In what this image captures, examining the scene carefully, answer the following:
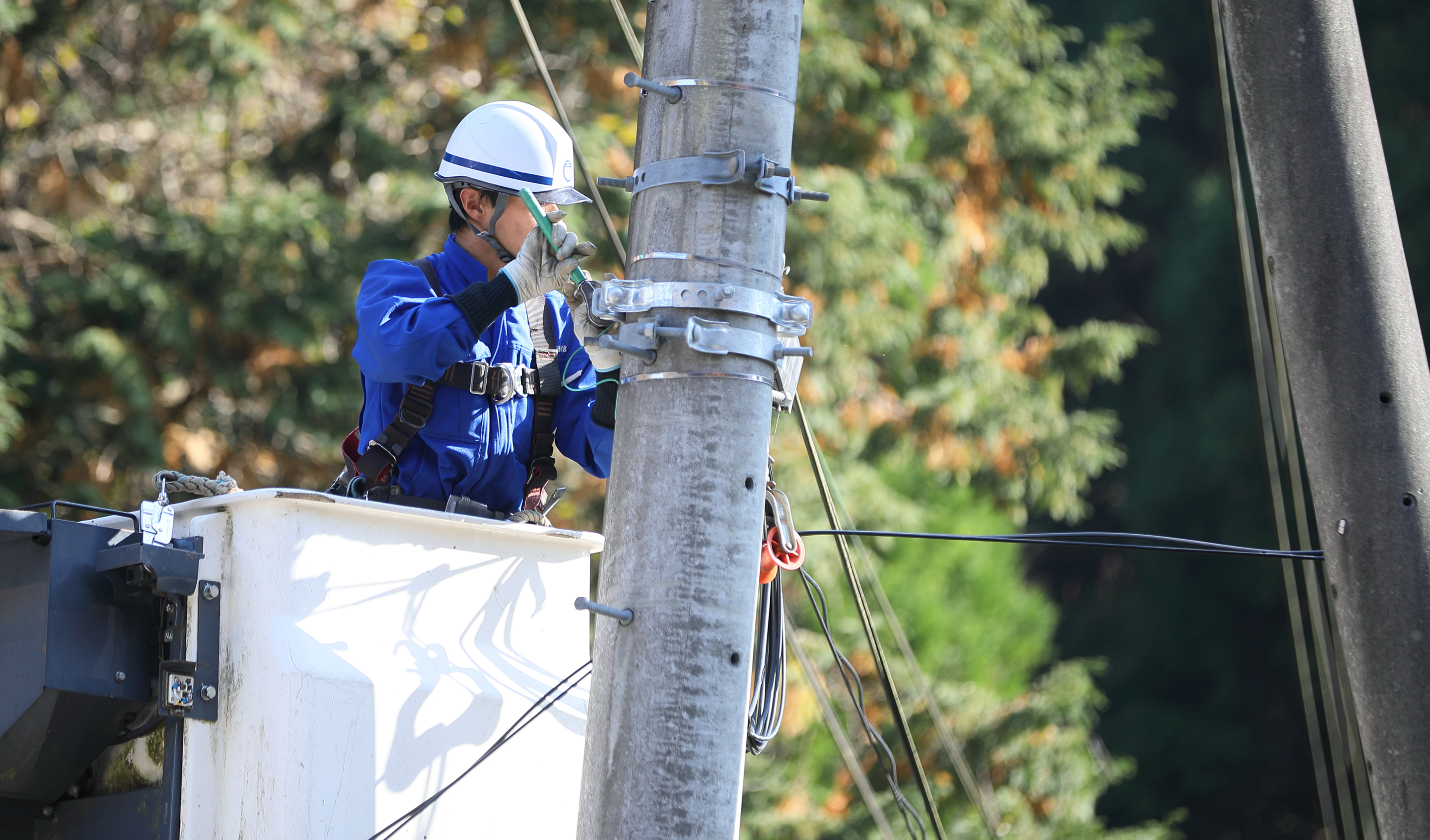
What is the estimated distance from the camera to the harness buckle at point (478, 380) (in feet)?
12.9

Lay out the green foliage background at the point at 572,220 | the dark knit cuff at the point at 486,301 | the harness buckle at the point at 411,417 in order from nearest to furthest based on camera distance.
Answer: the dark knit cuff at the point at 486,301 → the harness buckle at the point at 411,417 → the green foliage background at the point at 572,220

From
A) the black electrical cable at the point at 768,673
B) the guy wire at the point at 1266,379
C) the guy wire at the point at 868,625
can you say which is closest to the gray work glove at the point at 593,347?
the black electrical cable at the point at 768,673

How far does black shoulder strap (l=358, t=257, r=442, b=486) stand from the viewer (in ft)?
12.8

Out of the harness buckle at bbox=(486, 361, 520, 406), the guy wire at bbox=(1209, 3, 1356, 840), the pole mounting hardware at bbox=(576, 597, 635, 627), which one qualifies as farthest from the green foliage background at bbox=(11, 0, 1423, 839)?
the pole mounting hardware at bbox=(576, 597, 635, 627)

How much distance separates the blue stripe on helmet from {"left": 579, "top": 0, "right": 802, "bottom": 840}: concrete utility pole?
1060 millimetres

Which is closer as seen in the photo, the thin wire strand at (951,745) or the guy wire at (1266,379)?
the guy wire at (1266,379)

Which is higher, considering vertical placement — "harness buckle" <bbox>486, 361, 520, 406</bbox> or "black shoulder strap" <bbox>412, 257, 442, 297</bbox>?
"black shoulder strap" <bbox>412, 257, 442, 297</bbox>

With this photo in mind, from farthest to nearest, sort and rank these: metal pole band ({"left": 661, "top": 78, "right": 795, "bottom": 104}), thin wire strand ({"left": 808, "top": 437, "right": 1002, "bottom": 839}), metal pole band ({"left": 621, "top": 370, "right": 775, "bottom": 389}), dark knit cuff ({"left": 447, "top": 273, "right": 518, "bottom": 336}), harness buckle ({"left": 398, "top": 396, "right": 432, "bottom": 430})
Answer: thin wire strand ({"left": 808, "top": 437, "right": 1002, "bottom": 839}) < harness buckle ({"left": 398, "top": 396, "right": 432, "bottom": 430}) < dark knit cuff ({"left": 447, "top": 273, "right": 518, "bottom": 336}) < metal pole band ({"left": 661, "top": 78, "right": 795, "bottom": 104}) < metal pole band ({"left": 621, "top": 370, "right": 775, "bottom": 389})

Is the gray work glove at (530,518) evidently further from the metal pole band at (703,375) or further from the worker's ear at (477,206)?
the metal pole band at (703,375)

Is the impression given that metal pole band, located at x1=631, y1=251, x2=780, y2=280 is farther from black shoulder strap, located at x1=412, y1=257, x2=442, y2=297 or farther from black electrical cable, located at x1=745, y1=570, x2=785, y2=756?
black shoulder strap, located at x1=412, y1=257, x2=442, y2=297

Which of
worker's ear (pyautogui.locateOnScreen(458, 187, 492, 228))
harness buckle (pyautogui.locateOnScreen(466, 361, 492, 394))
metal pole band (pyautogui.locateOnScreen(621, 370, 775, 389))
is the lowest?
metal pole band (pyautogui.locateOnScreen(621, 370, 775, 389))

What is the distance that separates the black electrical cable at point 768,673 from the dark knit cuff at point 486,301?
0.89 meters

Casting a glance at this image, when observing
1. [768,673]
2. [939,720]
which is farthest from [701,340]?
[939,720]

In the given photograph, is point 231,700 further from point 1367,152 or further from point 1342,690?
point 1342,690
